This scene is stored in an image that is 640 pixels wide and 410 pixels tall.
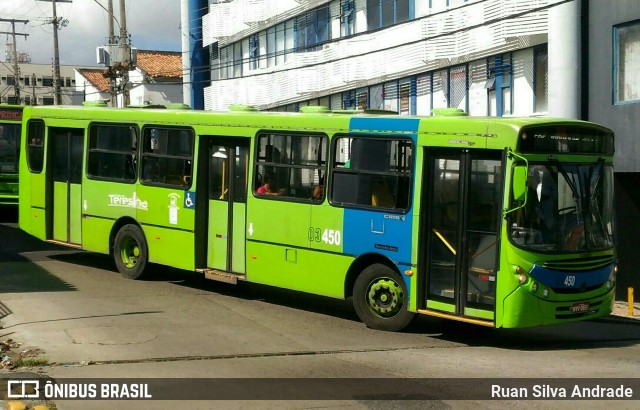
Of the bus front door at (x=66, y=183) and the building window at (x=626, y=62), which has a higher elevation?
the building window at (x=626, y=62)

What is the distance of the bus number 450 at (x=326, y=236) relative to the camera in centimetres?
1384

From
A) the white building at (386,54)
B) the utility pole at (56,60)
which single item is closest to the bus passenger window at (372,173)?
the white building at (386,54)

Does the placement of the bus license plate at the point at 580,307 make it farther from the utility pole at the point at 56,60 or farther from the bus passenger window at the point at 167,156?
the utility pole at the point at 56,60

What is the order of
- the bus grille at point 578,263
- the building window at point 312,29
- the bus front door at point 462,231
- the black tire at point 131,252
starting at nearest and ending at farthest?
the bus grille at point 578,263, the bus front door at point 462,231, the black tire at point 131,252, the building window at point 312,29

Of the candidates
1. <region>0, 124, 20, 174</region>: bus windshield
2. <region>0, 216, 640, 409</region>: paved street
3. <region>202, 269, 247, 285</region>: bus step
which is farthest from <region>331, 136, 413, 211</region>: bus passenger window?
<region>0, 124, 20, 174</region>: bus windshield

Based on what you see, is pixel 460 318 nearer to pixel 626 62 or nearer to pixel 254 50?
pixel 626 62

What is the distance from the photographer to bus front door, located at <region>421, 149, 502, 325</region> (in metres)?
12.1

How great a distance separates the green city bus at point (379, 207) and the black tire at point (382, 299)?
0.02 metres

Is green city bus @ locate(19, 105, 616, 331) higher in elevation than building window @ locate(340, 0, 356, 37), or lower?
lower

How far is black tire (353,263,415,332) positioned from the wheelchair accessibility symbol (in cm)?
381

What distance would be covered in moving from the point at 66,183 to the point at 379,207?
8.47 metres

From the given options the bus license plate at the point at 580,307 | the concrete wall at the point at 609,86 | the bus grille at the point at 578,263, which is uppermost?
the concrete wall at the point at 609,86

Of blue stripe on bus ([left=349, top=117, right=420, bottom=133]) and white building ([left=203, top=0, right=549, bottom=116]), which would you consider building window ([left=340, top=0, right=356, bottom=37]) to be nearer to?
white building ([left=203, top=0, right=549, bottom=116])

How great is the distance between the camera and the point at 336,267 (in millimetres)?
13859
